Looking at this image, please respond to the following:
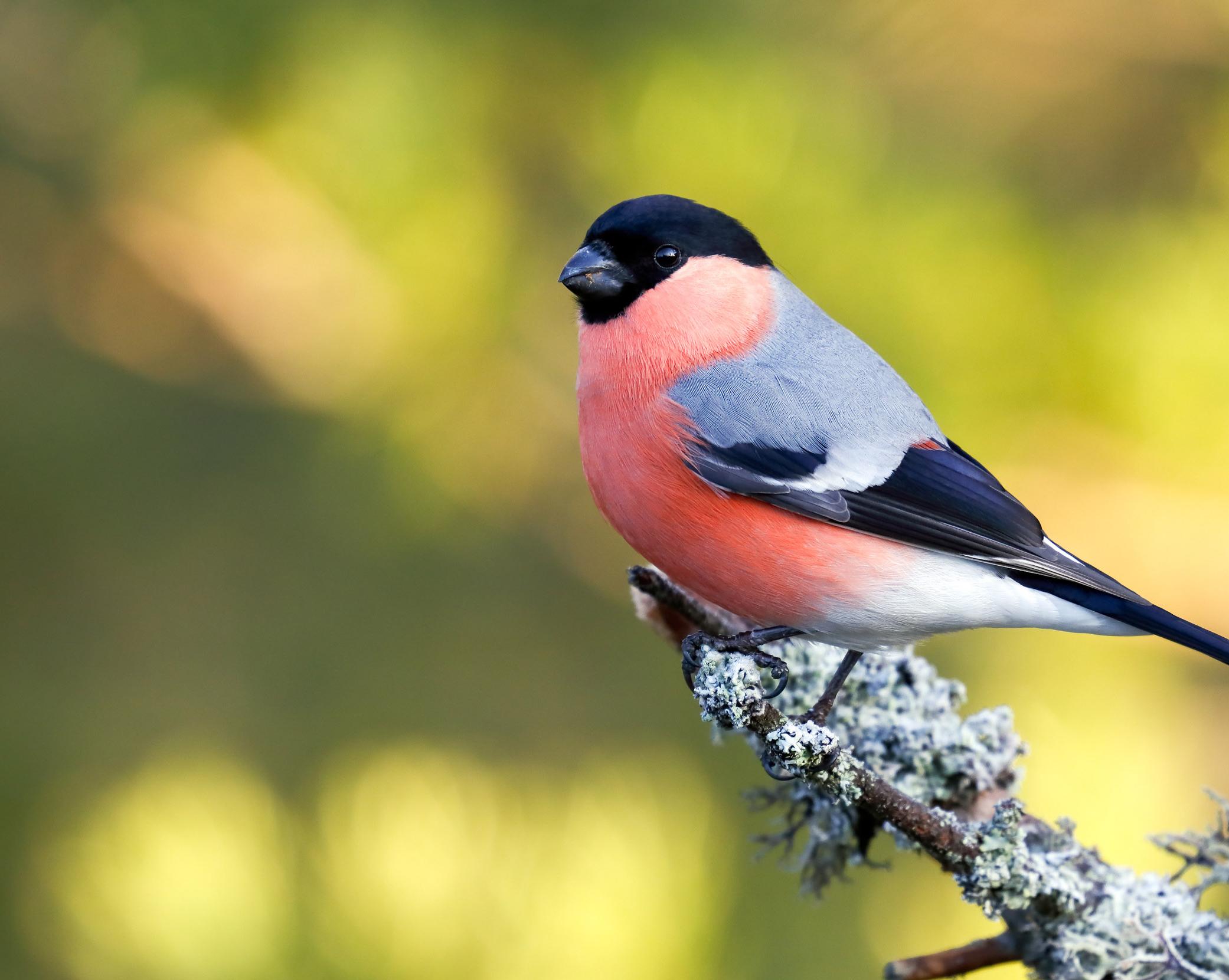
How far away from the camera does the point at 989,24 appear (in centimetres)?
216

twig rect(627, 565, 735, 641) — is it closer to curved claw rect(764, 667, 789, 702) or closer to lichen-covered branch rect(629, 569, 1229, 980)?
lichen-covered branch rect(629, 569, 1229, 980)

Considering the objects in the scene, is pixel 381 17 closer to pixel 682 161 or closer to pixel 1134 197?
pixel 682 161

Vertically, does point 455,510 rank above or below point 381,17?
Answer: below

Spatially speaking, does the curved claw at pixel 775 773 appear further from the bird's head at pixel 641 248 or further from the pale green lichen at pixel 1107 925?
the bird's head at pixel 641 248

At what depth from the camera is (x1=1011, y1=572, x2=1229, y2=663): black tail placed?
160 cm

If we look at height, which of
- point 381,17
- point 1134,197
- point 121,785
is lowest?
point 121,785

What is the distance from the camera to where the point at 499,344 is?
7.34 ft

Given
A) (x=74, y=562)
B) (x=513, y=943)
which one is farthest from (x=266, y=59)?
(x=513, y=943)

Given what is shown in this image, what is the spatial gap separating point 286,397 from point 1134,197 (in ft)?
5.47

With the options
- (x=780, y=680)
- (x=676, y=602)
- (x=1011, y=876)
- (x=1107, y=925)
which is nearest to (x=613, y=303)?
(x=676, y=602)

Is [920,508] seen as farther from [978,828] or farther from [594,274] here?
[594,274]

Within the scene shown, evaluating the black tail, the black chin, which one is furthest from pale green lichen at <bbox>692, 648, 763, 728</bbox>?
Result: the black chin

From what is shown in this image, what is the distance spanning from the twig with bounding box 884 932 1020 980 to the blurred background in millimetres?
370

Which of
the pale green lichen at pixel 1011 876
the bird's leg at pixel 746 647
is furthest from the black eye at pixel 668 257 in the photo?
the pale green lichen at pixel 1011 876
